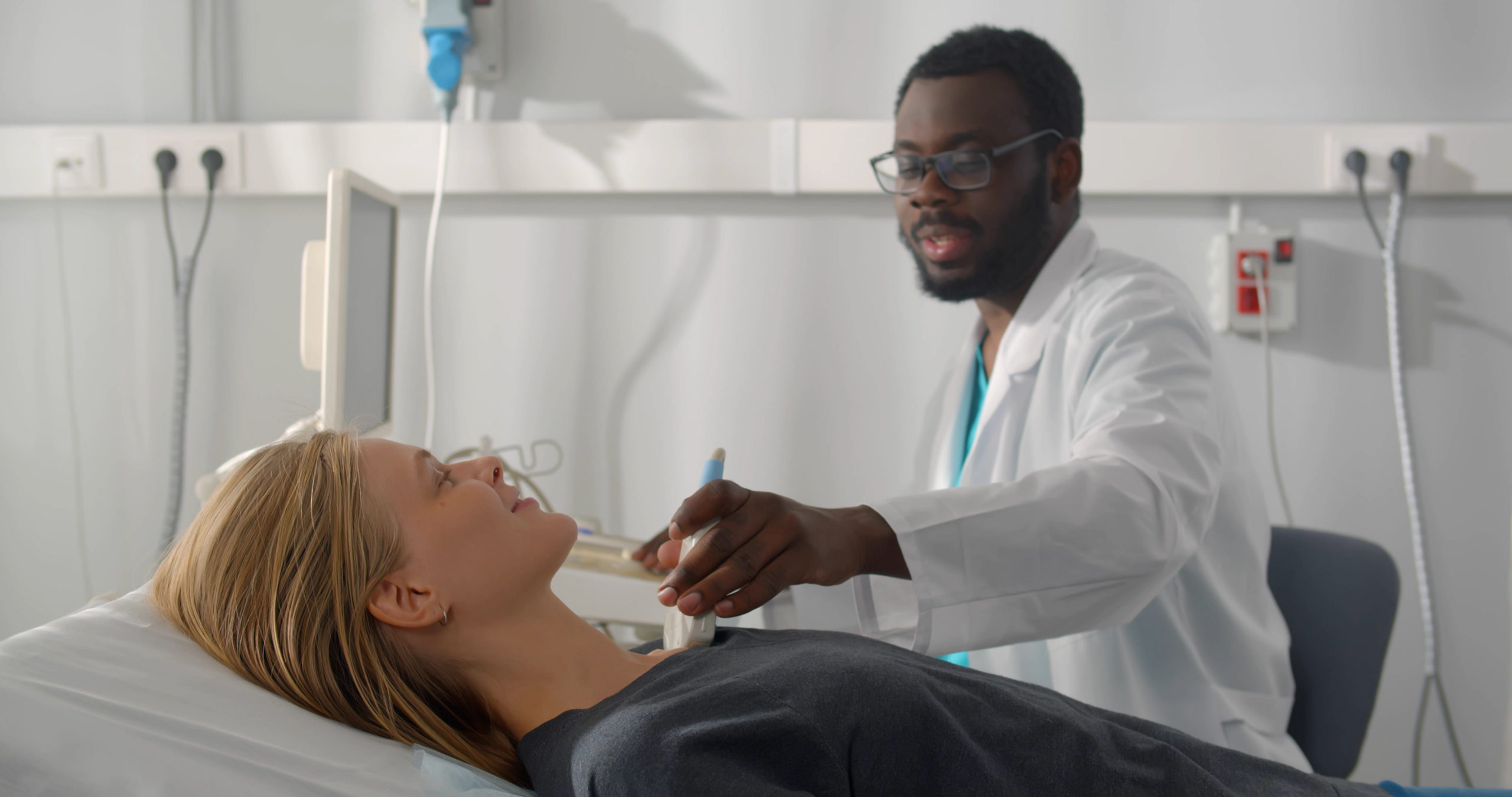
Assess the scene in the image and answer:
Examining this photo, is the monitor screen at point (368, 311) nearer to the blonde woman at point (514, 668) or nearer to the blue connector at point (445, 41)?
the blue connector at point (445, 41)

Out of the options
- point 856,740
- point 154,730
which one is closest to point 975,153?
point 856,740

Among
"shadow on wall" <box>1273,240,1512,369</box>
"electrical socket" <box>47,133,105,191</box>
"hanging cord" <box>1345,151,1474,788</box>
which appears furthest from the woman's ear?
"hanging cord" <box>1345,151,1474,788</box>

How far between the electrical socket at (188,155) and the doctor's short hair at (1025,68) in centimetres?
129

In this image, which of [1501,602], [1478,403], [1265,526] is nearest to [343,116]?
[1265,526]

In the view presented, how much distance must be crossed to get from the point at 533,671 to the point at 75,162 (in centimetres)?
159

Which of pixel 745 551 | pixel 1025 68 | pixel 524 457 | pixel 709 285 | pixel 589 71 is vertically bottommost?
pixel 524 457

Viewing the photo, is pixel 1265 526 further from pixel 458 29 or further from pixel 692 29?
pixel 458 29

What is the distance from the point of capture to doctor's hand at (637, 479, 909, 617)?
68 centimetres

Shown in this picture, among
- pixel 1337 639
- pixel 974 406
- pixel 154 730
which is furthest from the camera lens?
pixel 974 406

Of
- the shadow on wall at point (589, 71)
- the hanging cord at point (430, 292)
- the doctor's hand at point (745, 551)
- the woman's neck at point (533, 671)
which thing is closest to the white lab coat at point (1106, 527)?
the doctor's hand at point (745, 551)

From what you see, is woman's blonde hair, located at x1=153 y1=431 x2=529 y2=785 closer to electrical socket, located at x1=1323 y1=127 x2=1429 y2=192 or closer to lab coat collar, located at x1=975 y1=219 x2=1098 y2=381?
lab coat collar, located at x1=975 y1=219 x2=1098 y2=381

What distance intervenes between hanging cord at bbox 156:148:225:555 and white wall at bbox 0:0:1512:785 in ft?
0.11

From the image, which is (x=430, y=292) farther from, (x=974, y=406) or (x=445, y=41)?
(x=974, y=406)

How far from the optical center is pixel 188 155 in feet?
5.60
